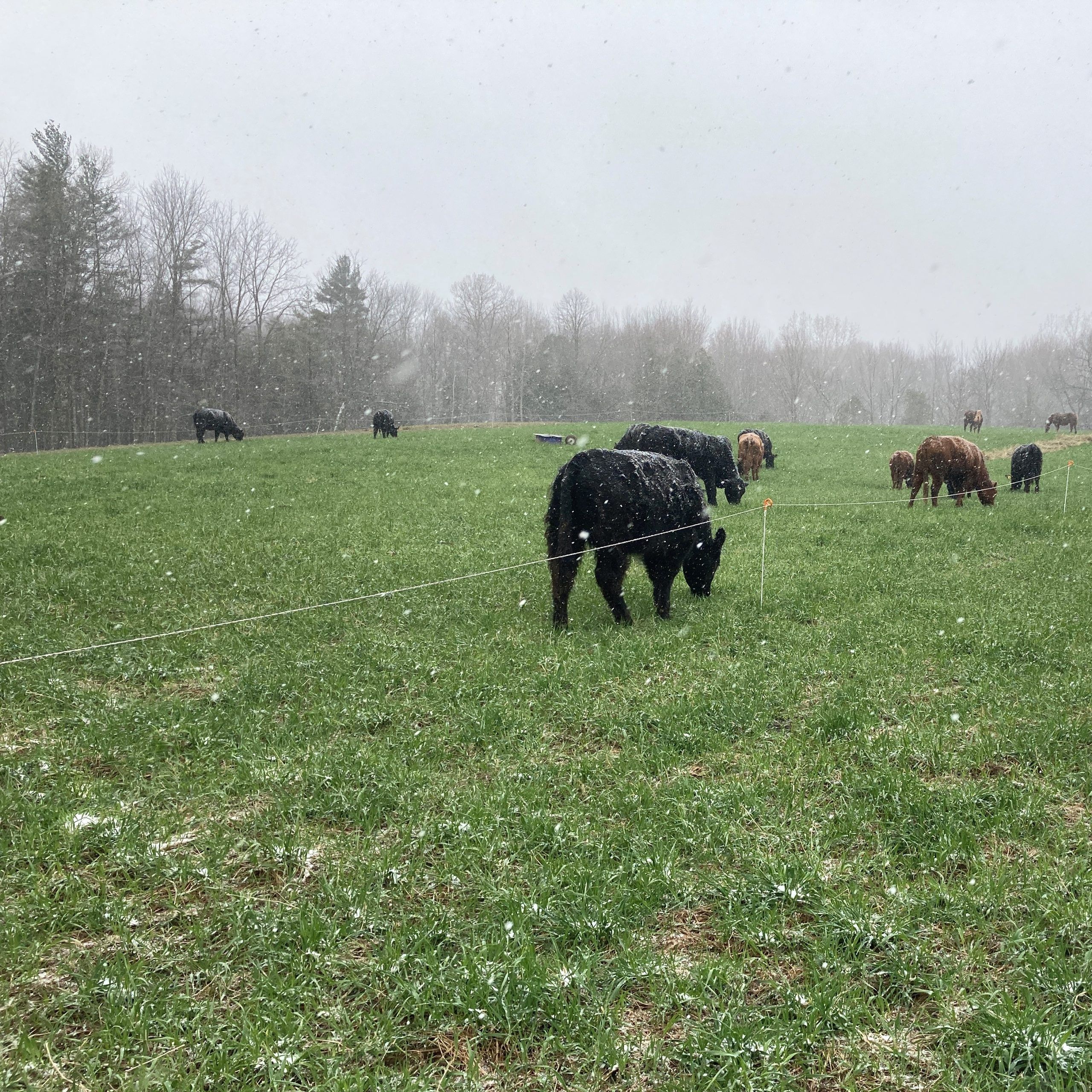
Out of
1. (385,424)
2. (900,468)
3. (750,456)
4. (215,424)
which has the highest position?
(385,424)

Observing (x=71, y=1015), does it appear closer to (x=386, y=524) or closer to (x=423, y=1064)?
(x=423, y=1064)

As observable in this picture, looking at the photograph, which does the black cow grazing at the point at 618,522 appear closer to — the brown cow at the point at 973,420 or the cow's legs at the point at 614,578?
the cow's legs at the point at 614,578

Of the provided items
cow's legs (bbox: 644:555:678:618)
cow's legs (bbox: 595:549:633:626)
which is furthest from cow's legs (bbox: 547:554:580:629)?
cow's legs (bbox: 644:555:678:618)

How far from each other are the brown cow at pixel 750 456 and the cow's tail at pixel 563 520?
16790 mm

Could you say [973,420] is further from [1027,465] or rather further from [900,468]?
[900,468]

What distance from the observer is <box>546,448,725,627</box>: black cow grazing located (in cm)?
735

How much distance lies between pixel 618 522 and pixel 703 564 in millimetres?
1957

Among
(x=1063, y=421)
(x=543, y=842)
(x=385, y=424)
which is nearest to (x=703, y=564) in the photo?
(x=543, y=842)

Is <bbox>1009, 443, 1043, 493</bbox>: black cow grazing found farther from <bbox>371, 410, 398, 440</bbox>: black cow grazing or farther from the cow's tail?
<bbox>371, 410, 398, 440</bbox>: black cow grazing

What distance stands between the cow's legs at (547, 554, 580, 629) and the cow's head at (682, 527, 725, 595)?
1.91 m

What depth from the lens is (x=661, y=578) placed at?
8.02m

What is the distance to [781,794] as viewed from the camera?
13.7 ft

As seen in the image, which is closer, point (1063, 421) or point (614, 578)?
point (614, 578)

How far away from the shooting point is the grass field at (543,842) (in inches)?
97.8
